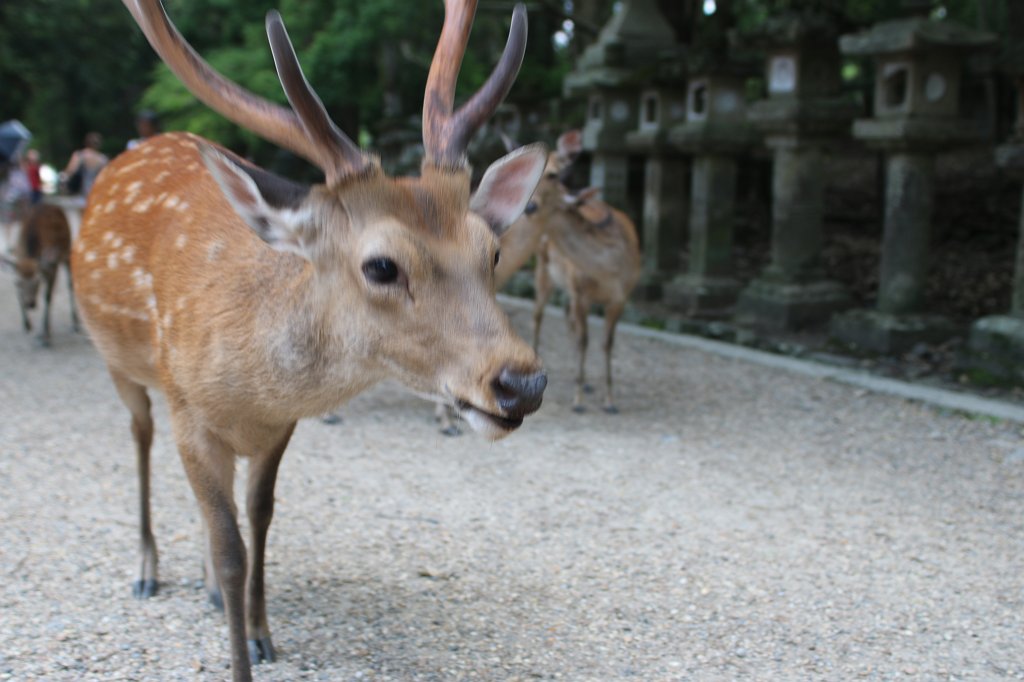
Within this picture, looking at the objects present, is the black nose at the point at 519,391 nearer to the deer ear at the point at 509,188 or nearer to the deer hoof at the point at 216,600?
the deer ear at the point at 509,188

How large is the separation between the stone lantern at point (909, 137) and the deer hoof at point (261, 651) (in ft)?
18.2

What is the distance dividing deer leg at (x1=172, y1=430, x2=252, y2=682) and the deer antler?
0.82 m

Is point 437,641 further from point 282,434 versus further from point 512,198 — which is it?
point 512,198

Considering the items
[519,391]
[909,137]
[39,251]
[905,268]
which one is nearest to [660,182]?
[905,268]

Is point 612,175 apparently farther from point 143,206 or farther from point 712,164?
point 143,206

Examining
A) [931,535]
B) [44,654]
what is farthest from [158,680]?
[931,535]

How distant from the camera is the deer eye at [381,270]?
2213mm

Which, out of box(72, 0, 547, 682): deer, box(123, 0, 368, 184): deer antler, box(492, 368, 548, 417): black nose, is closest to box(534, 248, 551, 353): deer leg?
box(72, 0, 547, 682): deer

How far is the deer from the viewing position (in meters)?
2.21

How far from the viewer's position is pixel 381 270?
2221 mm

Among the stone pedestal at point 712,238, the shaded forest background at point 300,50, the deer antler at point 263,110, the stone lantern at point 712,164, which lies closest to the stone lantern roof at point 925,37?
the shaded forest background at point 300,50

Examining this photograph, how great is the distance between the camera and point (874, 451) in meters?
Result: 5.40

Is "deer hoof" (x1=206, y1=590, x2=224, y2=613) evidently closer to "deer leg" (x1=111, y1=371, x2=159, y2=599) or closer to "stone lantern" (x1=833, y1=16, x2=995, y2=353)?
"deer leg" (x1=111, y1=371, x2=159, y2=599)

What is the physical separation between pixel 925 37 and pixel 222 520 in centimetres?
606
